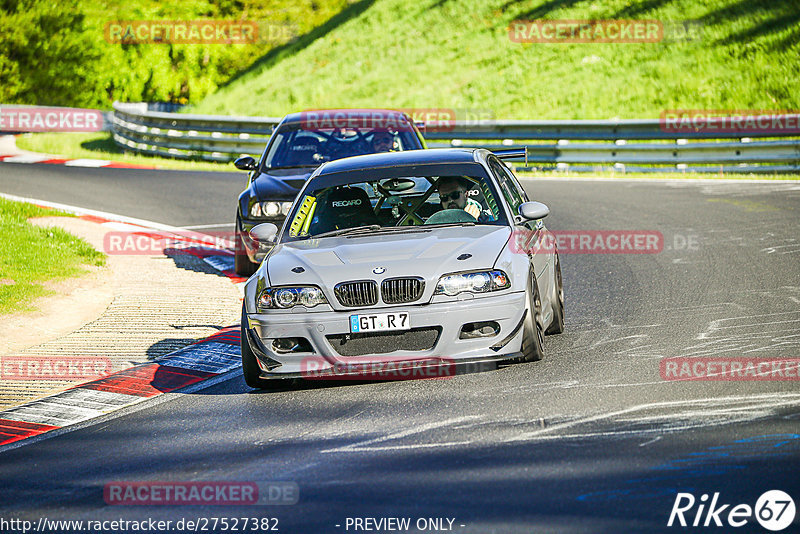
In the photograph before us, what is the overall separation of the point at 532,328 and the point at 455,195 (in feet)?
5.18

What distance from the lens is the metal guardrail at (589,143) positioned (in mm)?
22109

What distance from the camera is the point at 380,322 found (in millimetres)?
7477

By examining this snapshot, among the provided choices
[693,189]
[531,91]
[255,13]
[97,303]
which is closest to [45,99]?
[255,13]

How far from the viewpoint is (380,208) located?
9.09 metres

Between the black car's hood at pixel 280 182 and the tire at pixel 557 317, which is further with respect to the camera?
the black car's hood at pixel 280 182

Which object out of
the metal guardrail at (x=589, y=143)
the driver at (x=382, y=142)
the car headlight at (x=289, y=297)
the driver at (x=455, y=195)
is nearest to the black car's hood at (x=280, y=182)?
the driver at (x=382, y=142)

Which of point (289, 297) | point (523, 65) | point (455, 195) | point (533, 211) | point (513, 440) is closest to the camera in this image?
point (513, 440)

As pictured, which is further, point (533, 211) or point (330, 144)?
point (330, 144)

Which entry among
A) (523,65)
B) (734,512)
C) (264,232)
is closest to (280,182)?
(264,232)

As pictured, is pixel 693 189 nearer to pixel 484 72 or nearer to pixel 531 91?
pixel 531 91

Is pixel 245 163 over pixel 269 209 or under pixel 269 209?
over

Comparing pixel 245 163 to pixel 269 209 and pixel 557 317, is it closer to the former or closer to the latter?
pixel 269 209

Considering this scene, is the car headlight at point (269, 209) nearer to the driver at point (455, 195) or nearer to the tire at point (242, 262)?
the tire at point (242, 262)

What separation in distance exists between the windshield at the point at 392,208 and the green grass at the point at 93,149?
692 inches
